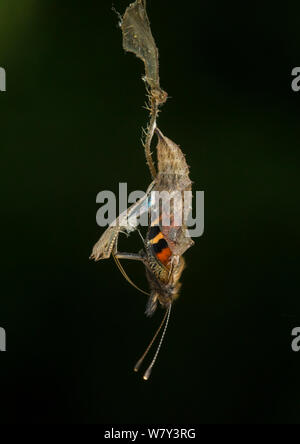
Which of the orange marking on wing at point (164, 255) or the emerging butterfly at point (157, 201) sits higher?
the emerging butterfly at point (157, 201)

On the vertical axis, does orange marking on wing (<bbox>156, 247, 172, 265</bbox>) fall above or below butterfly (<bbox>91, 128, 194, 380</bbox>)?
below

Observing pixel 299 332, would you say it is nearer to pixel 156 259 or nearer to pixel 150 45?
pixel 156 259

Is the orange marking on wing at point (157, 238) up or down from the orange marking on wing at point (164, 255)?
up

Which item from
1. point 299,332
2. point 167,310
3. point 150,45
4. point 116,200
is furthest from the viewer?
point 299,332

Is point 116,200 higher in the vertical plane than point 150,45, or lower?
lower

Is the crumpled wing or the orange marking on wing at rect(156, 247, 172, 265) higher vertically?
the crumpled wing

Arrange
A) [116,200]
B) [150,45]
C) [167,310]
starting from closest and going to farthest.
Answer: [150,45] < [167,310] < [116,200]

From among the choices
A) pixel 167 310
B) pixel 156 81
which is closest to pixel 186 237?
pixel 167 310

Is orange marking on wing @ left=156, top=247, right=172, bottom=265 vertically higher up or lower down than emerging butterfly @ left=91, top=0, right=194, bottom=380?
lower down
